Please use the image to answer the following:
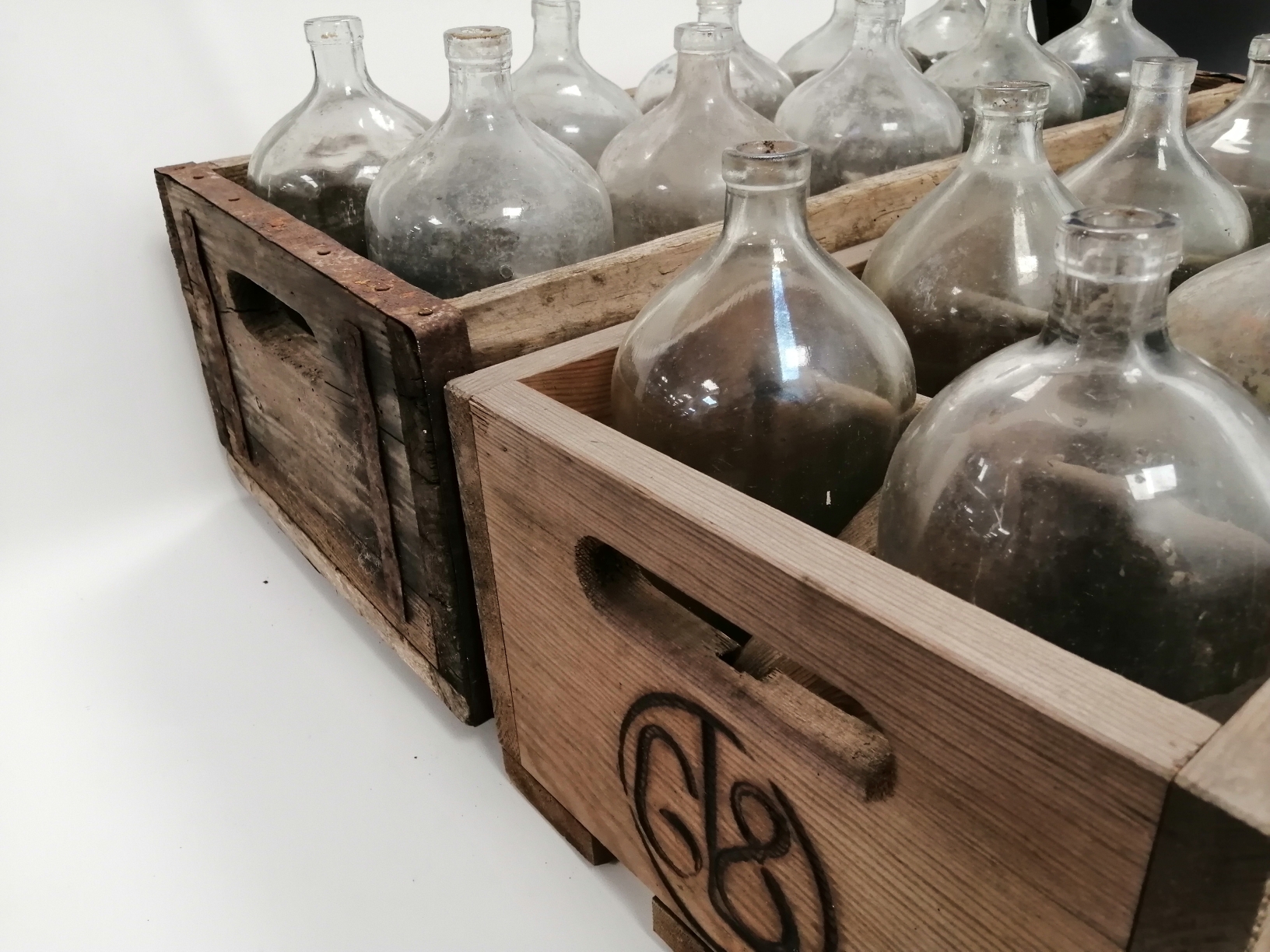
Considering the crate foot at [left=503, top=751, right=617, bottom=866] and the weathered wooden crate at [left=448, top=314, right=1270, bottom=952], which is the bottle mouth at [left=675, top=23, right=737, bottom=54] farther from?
the crate foot at [left=503, top=751, right=617, bottom=866]

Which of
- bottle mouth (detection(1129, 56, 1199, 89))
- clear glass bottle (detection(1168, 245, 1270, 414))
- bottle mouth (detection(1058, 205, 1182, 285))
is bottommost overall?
clear glass bottle (detection(1168, 245, 1270, 414))

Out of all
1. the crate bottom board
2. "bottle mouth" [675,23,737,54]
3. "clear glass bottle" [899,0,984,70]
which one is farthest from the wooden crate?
"clear glass bottle" [899,0,984,70]

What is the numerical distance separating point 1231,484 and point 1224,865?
135 mm

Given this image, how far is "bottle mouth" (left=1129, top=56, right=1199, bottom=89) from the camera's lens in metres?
0.56

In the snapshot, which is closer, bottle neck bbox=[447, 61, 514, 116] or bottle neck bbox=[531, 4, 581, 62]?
bottle neck bbox=[447, 61, 514, 116]

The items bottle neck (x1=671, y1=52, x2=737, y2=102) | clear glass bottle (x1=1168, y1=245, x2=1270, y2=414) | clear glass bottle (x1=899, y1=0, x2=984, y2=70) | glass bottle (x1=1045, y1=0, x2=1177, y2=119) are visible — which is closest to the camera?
clear glass bottle (x1=1168, y1=245, x2=1270, y2=414)

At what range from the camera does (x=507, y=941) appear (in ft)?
1.81

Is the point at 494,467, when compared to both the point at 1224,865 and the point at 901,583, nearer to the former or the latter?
the point at 901,583

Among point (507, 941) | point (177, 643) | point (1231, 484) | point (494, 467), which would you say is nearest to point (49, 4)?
point (177, 643)

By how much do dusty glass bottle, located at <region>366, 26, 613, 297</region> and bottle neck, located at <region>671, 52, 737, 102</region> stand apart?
96mm

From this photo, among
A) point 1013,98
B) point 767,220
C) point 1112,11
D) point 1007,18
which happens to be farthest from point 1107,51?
point 767,220

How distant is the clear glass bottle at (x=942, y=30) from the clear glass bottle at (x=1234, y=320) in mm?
634

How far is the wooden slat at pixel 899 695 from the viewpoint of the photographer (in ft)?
0.94

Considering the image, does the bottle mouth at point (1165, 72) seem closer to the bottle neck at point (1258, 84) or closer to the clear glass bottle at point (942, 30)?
the bottle neck at point (1258, 84)
